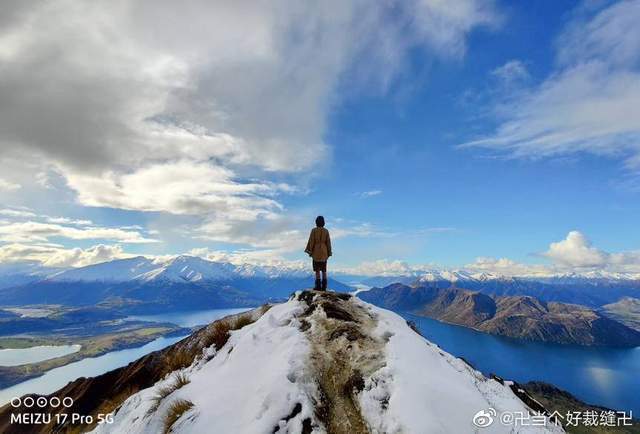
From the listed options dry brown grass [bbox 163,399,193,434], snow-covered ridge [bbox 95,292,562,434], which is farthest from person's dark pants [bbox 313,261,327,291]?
dry brown grass [bbox 163,399,193,434]

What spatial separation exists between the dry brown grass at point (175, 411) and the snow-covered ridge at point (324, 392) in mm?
35

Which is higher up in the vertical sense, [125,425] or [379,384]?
[379,384]

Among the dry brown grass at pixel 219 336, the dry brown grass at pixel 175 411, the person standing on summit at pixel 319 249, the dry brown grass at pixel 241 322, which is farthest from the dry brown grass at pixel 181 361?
the person standing on summit at pixel 319 249

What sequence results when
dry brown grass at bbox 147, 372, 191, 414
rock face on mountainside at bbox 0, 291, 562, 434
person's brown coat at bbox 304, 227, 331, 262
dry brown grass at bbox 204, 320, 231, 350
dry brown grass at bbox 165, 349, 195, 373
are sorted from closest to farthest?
rock face on mountainside at bbox 0, 291, 562, 434 < dry brown grass at bbox 147, 372, 191, 414 < dry brown grass at bbox 204, 320, 231, 350 < dry brown grass at bbox 165, 349, 195, 373 < person's brown coat at bbox 304, 227, 331, 262

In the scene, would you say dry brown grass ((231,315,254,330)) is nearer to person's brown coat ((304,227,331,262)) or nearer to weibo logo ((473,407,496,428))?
person's brown coat ((304,227,331,262))

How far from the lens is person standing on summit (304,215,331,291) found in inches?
766

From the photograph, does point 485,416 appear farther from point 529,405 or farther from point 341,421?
point 529,405

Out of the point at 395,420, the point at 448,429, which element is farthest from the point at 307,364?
the point at 448,429

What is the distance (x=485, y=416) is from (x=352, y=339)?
4.57 m

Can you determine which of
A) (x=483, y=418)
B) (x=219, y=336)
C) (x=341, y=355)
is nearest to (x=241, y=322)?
(x=219, y=336)

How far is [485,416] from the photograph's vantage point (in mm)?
7828

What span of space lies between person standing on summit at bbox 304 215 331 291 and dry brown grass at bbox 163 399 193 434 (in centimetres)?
1087

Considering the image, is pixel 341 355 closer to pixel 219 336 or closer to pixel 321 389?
pixel 321 389

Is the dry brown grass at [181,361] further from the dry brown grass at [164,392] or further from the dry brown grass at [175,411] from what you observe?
the dry brown grass at [175,411]
